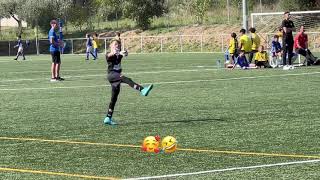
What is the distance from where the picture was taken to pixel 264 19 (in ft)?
176

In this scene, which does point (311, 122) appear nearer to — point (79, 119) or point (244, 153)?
point (244, 153)

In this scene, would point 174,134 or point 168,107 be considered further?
point 168,107

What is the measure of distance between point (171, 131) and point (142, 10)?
67108 mm

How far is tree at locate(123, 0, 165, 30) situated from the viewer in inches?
3135

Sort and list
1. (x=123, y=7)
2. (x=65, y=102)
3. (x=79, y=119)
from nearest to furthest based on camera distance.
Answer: (x=79, y=119)
(x=65, y=102)
(x=123, y=7)

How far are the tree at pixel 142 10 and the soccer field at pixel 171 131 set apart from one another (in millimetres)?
55065

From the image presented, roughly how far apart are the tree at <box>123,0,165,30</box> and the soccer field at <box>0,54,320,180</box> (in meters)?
55.1

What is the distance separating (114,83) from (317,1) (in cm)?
5162

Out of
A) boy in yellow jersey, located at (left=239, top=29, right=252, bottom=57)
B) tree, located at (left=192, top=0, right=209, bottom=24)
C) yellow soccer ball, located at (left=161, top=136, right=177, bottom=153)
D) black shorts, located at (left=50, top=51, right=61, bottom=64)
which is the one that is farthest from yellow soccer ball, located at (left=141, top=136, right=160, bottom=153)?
tree, located at (left=192, top=0, right=209, bottom=24)

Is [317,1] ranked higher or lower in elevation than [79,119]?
higher

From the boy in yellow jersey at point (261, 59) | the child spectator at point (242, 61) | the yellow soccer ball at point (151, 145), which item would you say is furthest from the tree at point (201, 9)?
the yellow soccer ball at point (151, 145)

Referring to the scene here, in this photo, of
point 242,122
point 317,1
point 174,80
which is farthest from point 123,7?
point 242,122

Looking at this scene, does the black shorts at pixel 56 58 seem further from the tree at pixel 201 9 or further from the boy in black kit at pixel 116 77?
the tree at pixel 201 9

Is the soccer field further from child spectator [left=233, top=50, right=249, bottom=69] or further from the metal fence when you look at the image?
the metal fence
